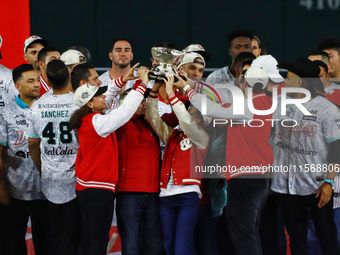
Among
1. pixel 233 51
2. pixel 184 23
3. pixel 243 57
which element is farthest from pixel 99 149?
pixel 184 23

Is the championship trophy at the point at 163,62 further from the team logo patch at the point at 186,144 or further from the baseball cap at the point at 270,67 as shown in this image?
the baseball cap at the point at 270,67

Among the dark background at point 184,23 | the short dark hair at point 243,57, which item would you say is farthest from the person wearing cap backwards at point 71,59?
the dark background at point 184,23

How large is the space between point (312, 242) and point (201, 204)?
44.5 inches

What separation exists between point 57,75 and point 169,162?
3.33 feet

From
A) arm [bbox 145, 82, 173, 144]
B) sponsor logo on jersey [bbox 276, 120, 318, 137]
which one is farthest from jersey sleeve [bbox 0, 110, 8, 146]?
sponsor logo on jersey [bbox 276, 120, 318, 137]

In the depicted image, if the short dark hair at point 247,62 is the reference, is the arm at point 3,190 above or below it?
below

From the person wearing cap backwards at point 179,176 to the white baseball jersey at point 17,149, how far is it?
106cm

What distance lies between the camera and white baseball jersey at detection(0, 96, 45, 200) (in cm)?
328

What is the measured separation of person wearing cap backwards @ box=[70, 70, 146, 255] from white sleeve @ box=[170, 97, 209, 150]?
25cm

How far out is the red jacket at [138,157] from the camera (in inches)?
113

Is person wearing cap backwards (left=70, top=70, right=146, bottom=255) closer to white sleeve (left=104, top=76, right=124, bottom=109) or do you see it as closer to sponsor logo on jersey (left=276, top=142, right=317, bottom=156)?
white sleeve (left=104, top=76, right=124, bottom=109)

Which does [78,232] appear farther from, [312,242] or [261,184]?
[312,242]

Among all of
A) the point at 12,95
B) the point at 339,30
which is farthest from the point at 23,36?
the point at 339,30

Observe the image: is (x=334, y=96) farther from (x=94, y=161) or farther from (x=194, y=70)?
(x=94, y=161)
